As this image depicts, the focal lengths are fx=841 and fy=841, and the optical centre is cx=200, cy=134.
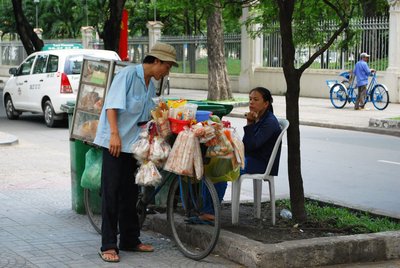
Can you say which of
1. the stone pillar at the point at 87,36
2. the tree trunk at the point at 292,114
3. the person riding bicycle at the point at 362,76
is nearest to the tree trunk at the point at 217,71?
the person riding bicycle at the point at 362,76

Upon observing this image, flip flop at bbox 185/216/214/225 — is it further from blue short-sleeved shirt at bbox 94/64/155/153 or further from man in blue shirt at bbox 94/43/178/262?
blue short-sleeved shirt at bbox 94/64/155/153

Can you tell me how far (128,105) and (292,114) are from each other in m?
1.73

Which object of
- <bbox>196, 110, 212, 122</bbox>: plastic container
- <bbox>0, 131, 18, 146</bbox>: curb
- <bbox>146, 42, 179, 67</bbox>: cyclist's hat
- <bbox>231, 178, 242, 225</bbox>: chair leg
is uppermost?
<bbox>146, 42, 179, 67</bbox>: cyclist's hat

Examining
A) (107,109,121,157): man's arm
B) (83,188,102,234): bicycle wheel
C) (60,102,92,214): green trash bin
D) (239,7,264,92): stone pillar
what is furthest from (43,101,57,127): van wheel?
(239,7,264,92): stone pillar

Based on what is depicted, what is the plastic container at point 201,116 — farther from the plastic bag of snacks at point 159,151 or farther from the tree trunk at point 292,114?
the tree trunk at point 292,114

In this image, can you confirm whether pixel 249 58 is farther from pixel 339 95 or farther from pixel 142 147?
pixel 142 147

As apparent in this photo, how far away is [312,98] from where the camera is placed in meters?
28.7

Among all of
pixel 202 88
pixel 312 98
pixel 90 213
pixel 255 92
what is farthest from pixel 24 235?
pixel 202 88

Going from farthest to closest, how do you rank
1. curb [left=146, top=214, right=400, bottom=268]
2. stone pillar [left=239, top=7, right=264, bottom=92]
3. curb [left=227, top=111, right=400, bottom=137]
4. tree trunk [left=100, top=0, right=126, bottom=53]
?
1. stone pillar [left=239, top=7, right=264, bottom=92]
2. tree trunk [left=100, top=0, right=126, bottom=53]
3. curb [left=227, top=111, right=400, bottom=137]
4. curb [left=146, top=214, right=400, bottom=268]

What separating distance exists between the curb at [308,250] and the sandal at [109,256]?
2.34 ft

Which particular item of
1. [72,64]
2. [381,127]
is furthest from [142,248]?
[381,127]

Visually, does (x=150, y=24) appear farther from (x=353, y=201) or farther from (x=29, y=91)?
(x=353, y=201)

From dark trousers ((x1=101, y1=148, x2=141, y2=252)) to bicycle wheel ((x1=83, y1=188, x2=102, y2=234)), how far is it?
2.33 ft

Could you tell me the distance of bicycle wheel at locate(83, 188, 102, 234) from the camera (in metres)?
7.80
